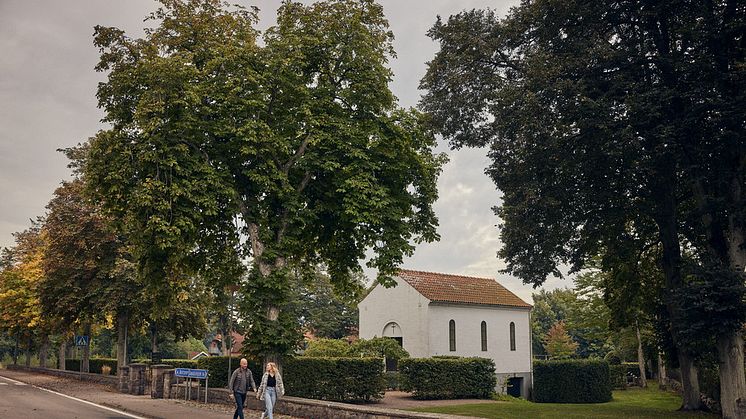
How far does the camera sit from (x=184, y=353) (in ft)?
279

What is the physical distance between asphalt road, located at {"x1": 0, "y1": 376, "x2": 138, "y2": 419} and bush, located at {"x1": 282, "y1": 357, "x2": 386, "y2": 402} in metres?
9.32

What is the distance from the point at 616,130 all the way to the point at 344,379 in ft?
52.0

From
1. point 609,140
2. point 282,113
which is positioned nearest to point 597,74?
point 609,140

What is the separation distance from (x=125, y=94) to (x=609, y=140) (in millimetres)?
16087

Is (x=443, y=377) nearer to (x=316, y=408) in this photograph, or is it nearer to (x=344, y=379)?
(x=344, y=379)

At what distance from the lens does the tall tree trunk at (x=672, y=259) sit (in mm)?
22625

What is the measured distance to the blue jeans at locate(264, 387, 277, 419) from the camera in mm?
17047

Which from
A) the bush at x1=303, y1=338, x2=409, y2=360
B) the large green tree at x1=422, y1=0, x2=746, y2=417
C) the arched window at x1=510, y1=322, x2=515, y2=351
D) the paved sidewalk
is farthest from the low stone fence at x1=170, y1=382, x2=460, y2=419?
the arched window at x1=510, y1=322, x2=515, y2=351

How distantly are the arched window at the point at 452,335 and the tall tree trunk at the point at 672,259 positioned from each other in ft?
59.1

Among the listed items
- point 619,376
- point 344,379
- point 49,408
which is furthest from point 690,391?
point 49,408

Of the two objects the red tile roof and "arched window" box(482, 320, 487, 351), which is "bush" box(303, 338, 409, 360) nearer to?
the red tile roof

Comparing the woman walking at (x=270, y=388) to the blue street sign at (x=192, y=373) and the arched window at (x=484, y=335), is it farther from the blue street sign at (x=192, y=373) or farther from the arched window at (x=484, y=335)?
the arched window at (x=484, y=335)

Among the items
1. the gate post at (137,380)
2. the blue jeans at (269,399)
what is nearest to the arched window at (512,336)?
the gate post at (137,380)

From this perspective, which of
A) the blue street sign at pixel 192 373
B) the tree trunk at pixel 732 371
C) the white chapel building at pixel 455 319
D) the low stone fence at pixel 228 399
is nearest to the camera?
the low stone fence at pixel 228 399
